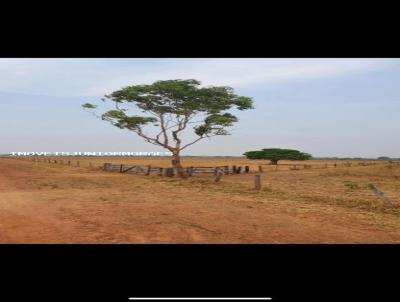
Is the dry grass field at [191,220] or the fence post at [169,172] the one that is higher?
the fence post at [169,172]

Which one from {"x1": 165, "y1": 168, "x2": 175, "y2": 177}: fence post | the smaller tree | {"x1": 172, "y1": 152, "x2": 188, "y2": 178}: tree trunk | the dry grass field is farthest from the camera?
the smaller tree

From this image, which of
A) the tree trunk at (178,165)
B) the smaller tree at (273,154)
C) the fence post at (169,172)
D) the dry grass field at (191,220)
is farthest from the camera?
the smaller tree at (273,154)

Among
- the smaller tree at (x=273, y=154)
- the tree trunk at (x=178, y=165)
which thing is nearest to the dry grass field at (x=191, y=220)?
the tree trunk at (x=178, y=165)

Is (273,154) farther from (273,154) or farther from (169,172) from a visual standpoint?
(169,172)

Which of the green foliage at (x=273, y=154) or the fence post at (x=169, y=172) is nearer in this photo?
the fence post at (x=169, y=172)

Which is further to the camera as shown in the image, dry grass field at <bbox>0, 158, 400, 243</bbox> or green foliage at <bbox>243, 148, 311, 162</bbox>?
green foliage at <bbox>243, 148, 311, 162</bbox>

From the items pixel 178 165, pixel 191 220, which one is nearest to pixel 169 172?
pixel 178 165

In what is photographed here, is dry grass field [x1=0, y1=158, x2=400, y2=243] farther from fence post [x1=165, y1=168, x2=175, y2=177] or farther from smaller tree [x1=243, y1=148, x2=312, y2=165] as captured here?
smaller tree [x1=243, y1=148, x2=312, y2=165]

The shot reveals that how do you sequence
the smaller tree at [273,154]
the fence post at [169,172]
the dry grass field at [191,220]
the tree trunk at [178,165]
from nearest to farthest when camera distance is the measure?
the dry grass field at [191,220], the tree trunk at [178,165], the fence post at [169,172], the smaller tree at [273,154]

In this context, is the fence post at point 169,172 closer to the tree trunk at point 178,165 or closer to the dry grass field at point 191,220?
the tree trunk at point 178,165

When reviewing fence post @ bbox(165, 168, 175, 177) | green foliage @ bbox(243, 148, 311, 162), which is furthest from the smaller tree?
fence post @ bbox(165, 168, 175, 177)

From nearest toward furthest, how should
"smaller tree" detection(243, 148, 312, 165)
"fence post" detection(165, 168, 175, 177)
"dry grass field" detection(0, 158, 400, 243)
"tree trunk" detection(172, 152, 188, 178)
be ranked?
"dry grass field" detection(0, 158, 400, 243) → "tree trunk" detection(172, 152, 188, 178) → "fence post" detection(165, 168, 175, 177) → "smaller tree" detection(243, 148, 312, 165)
